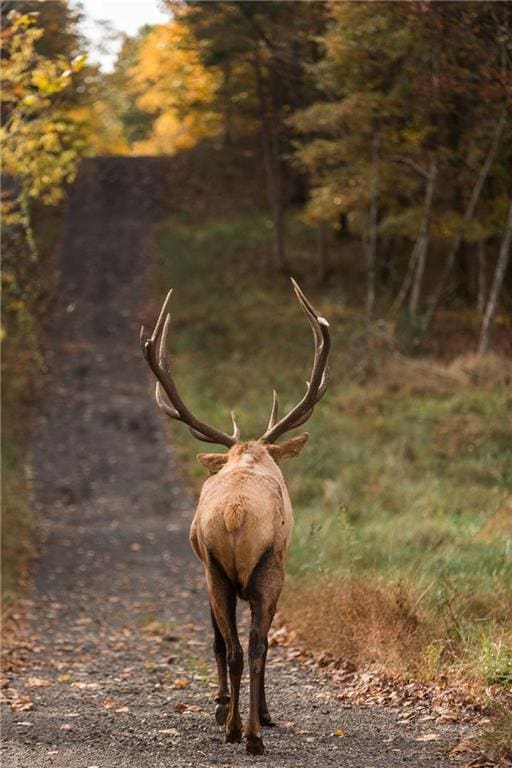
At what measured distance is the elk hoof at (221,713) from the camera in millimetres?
7008

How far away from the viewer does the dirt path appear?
643 centimetres

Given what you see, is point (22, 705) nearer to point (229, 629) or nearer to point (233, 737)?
point (233, 737)

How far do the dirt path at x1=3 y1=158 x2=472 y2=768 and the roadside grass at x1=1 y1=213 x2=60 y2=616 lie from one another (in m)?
0.32

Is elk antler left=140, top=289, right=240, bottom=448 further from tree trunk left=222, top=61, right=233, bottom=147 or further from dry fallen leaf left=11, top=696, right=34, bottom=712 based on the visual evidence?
tree trunk left=222, top=61, right=233, bottom=147

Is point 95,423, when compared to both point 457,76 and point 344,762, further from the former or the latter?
point 344,762

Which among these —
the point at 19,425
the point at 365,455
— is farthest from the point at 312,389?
the point at 19,425

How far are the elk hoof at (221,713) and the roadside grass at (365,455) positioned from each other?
4.61 feet

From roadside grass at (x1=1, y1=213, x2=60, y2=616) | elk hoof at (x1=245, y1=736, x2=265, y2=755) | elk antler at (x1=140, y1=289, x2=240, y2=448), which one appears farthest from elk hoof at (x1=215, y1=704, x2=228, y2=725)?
roadside grass at (x1=1, y1=213, x2=60, y2=616)

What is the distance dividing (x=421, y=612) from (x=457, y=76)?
1156 centimetres

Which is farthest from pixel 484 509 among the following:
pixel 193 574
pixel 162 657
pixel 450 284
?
pixel 450 284

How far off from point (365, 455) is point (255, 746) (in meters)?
11.6

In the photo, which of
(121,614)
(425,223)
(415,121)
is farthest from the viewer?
(415,121)

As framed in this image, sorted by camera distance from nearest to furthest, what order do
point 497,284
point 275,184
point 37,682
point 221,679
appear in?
1. point 221,679
2. point 37,682
3. point 497,284
4. point 275,184

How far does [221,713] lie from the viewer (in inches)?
276
